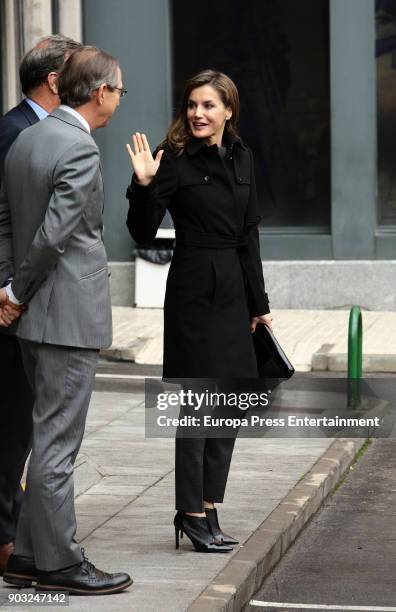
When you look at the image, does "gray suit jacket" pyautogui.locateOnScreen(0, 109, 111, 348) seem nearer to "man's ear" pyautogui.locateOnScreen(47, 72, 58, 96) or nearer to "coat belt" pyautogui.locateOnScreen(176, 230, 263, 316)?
"man's ear" pyautogui.locateOnScreen(47, 72, 58, 96)

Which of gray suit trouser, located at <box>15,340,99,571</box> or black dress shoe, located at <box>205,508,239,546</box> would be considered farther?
black dress shoe, located at <box>205,508,239,546</box>

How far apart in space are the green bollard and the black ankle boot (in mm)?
3877

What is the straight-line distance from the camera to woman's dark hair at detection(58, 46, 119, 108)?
5469 mm

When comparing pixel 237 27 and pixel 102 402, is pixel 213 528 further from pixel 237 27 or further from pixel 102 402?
pixel 237 27

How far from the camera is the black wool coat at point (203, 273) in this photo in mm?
6277

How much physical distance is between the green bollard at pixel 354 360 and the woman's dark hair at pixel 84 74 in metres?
4.81

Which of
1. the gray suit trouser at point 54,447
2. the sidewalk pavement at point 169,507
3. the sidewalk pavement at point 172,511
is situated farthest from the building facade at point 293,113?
the gray suit trouser at point 54,447

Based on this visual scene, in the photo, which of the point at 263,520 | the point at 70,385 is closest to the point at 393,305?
the point at 263,520

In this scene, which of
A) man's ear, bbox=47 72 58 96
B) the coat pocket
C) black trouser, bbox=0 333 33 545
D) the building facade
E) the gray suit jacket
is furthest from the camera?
the building facade

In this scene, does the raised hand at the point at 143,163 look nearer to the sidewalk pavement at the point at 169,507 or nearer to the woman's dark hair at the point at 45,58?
the woman's dark hair at the point at 45,58

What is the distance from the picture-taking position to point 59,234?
5.30 meters

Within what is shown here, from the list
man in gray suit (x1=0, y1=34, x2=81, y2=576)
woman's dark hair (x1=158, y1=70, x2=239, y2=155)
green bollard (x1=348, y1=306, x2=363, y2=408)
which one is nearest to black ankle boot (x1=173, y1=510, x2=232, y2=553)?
man in gray suit (x1=0, y1=34, x2=81, y2=576)

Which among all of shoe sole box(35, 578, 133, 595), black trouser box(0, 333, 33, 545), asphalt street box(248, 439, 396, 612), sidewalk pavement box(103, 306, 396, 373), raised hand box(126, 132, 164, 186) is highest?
raised hand box(126, 132, 164, 186)

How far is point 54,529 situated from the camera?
5.45 meters
